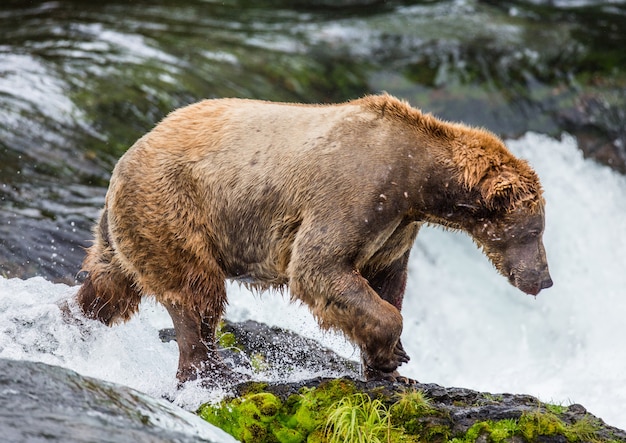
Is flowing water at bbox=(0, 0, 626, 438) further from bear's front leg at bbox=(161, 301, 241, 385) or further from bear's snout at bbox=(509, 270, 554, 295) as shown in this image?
bear's snout at bbox=(509, 270, 554, 295)

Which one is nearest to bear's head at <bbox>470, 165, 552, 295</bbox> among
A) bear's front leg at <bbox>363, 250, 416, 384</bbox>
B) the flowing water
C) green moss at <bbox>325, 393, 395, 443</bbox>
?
bear's front leg at <bbox>363, 250, 416, 384</bbox>

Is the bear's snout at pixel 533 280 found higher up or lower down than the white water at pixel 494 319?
higher up

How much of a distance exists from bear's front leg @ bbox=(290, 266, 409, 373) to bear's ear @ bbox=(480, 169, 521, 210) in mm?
1048

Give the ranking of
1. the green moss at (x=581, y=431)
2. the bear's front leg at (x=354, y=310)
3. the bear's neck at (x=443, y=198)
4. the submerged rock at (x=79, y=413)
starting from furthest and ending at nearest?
1. the bear's neck at (x=443, y=198)
2. the bear's front leg at (x=354, y=310)
3. the green moss at (x=581, y=431)
4. the submerged rock at (x=79, y=413)

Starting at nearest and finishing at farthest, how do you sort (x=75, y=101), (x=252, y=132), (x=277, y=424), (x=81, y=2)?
1. (x=277, y=424)
2. (x=252, y=132)
3. (x=75, y=101)
4. (x=81, y=2)

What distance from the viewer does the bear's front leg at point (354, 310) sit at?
6.71 meters

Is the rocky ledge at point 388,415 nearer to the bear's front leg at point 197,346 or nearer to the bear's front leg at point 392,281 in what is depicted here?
the bear's front leg at point 197,346

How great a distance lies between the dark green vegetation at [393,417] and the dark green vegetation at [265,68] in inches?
191

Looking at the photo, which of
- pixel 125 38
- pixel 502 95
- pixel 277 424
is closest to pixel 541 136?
pixel 502 95

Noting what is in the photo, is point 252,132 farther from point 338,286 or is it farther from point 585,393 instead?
point 585,393

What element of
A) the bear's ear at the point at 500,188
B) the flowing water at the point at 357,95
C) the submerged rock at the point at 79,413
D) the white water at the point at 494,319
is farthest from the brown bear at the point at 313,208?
the submerged rock at the point at 79,413

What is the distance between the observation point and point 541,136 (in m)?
15.0

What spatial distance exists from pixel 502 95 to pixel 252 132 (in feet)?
29.3

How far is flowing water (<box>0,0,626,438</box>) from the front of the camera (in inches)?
402
